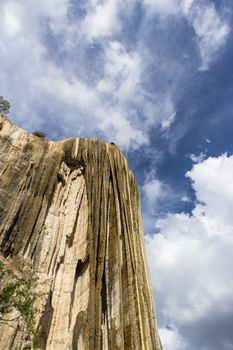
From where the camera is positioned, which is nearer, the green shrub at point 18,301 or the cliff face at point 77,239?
the green shrub at point 18,301

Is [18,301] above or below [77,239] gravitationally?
below

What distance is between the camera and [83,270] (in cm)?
2027

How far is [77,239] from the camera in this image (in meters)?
21.4

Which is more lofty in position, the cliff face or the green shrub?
the cliff face

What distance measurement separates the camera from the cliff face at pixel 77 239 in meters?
18.1

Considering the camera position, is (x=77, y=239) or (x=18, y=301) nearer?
(x=18, y=301)

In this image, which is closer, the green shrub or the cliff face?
the green shrub

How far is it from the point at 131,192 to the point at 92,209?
15.3 feet

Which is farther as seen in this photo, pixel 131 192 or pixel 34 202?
pixel 131 192

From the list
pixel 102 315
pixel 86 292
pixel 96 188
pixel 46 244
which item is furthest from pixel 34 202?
pixel 102 315

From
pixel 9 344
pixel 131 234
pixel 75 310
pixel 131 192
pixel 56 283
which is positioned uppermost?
pixel 131 192

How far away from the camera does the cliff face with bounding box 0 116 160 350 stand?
18062 millimetres

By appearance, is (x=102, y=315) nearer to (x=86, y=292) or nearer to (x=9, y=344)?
(x=86, y=292)

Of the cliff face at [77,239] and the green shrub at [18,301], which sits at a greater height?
the cliff face at [77,239]
